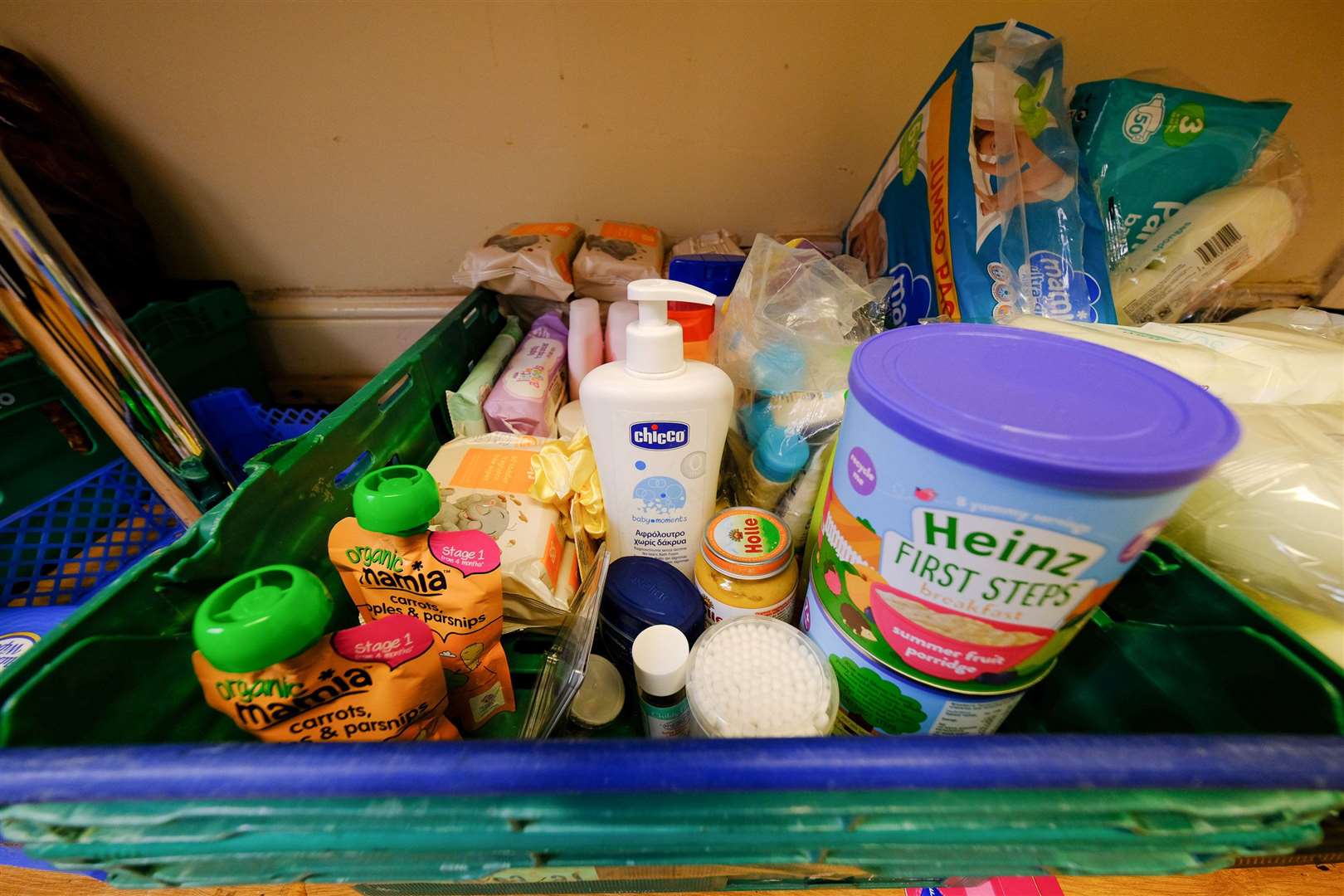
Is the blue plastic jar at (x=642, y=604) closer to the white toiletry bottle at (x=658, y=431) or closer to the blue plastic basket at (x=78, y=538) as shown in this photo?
the white toiletry bottle at (x=658, y=431)

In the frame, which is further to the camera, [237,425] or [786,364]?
[237,425]

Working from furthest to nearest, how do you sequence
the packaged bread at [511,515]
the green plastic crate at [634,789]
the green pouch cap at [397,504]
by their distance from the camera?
the packaged bread at [511,515], the green pouch cap at [397,504], the green plastic crate at [634,789]

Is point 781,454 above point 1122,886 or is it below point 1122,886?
above

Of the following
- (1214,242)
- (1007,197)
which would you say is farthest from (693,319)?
(1214,242)

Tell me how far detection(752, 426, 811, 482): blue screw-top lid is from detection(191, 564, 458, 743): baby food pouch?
0.29m

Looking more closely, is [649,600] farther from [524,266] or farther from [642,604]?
[524,266]

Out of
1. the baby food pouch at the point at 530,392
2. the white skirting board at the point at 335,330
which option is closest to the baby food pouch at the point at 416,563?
the baby food pouch at the point at 530,392

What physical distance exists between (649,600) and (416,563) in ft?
0.56

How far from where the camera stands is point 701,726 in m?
0.33

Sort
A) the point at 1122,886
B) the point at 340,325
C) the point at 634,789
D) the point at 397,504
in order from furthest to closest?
the point at 340,325, the point at 1122,886, the point at 397,504, the point at 634,789

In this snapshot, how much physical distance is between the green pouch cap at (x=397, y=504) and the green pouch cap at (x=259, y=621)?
0.06 meters

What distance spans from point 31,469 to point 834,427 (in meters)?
0.87

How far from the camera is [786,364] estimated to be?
47 cm

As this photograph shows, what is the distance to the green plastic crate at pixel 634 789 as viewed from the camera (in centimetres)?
21
